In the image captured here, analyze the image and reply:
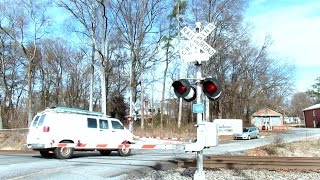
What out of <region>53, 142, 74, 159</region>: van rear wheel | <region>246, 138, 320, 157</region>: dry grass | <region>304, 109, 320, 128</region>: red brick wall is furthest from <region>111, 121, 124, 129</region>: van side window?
<region>304, 109, 320, 128</region>: red brick wall

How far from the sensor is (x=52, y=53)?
68.2m

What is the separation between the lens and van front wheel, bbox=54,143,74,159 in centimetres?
1908

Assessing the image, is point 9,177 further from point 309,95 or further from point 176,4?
point 309,95

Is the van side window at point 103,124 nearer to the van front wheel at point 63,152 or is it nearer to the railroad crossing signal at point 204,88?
the van front wheel at point 63,152

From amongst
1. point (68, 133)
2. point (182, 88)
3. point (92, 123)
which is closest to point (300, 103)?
point (92, 123)

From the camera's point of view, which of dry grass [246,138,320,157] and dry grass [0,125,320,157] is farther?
dry grass [0,125,320,157]

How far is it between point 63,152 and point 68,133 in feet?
2.90

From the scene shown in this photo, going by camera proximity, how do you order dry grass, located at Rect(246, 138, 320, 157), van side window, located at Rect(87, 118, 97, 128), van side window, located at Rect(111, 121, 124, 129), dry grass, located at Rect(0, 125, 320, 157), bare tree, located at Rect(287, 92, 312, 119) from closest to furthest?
van side window, located at Rect(87, 118, 97, 128) → van side window, located at Rect(111, 121, 124, 129) → dry grass, located at Rect(246, 138, 320, 157) → dry grass, located at Rect(0, 125, 320, 157) → bare tree, located at Rect(287, 92, 312, 119)

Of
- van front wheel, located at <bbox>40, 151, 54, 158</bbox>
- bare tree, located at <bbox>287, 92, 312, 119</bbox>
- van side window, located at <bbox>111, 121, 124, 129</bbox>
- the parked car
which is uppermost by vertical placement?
bare tree, located at <bbox>287, 92, 312, 119</bbox>

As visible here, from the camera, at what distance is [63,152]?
1927cm

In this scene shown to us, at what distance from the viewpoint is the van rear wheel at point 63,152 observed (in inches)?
751

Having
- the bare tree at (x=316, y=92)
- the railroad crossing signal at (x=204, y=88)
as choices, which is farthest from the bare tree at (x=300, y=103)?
the railroad crossing signal at (x=204, y=88)

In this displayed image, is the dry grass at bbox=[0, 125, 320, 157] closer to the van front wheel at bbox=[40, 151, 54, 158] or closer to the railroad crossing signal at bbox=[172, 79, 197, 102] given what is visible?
the van front wheel at bbox=[40, 151, 54, 158]

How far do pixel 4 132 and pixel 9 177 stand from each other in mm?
26096
